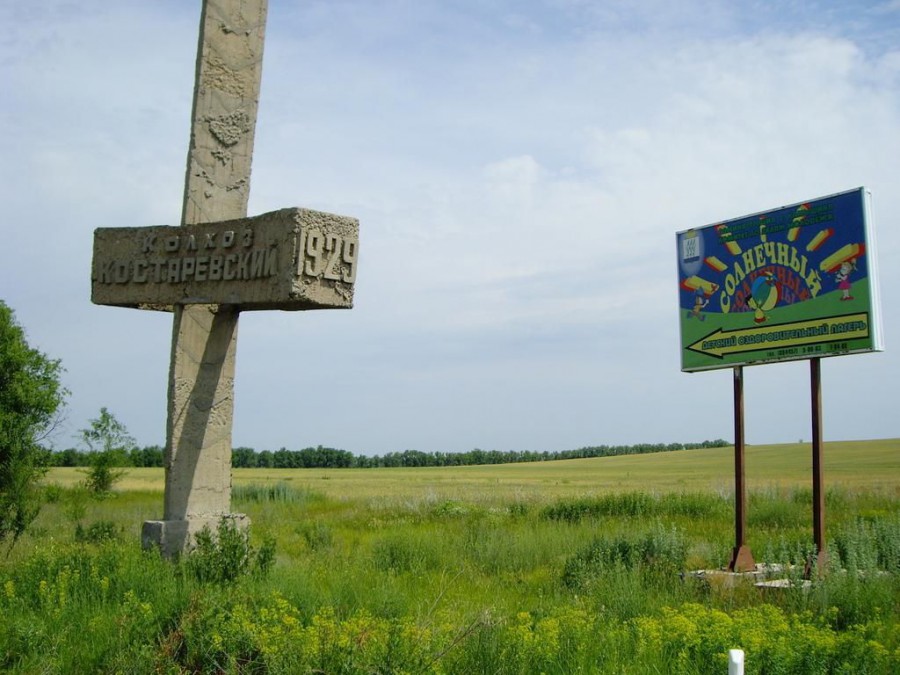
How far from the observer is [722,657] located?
18.4ft

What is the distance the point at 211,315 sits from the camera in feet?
30.9

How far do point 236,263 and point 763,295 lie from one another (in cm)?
689

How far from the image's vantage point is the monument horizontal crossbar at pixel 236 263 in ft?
26.5

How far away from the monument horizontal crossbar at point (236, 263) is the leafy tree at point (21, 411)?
5.32 meters

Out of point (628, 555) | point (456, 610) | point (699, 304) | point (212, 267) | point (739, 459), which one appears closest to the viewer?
point (456, 610)

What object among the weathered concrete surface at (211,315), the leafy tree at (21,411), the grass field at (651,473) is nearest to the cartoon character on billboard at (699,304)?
the weathered concrete surface at (211,315)

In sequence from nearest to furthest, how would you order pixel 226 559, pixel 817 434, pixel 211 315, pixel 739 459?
pixel 226 559 < pixel 211 315 < pixel 817 434 < pixel 739 459

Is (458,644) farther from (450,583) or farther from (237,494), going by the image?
(237,494)

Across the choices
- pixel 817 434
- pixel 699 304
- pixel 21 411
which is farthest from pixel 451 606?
pixel 21 411

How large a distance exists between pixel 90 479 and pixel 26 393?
571 inches

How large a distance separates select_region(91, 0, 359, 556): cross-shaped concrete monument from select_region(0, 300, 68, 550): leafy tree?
5344mm

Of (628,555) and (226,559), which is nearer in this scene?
(226,559)

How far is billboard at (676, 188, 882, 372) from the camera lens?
10430 mm

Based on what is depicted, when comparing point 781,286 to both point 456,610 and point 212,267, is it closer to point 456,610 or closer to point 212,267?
point 456,610
